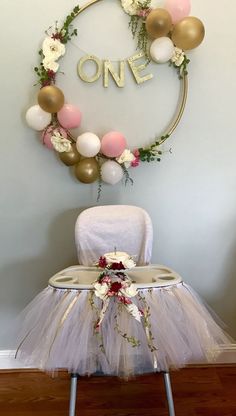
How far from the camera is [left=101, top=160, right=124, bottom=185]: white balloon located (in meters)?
1.74

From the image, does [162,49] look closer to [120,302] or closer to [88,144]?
[88,144]

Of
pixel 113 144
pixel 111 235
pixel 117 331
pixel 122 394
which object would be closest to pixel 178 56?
pixel 113 144

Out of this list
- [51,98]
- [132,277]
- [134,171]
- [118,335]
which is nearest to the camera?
[118,335]

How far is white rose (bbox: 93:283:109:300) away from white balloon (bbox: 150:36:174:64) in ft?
3.49

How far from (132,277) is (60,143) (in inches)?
26.9

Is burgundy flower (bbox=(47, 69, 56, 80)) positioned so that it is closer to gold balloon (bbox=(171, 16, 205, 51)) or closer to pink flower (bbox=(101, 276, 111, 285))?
gold balloon (bbox=(171, 16, 205, 51))

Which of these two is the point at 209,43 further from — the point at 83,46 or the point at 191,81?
the point at 83,46

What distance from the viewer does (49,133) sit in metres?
1.75

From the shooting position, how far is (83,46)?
176cm

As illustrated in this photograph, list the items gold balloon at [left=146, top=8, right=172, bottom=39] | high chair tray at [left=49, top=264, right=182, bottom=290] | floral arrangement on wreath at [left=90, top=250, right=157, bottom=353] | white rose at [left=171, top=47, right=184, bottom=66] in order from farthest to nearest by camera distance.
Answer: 1. white rose at [left=171, top=47, right=184, bottom=66]
2. gold balloon at [left=146, top=8, right=172, bottom=39]
3. high chair tray at [left=49, top=264, right=182, bottom=290]
4. floral arrangement on wreath at [left=90, top=250, right=157, bottom=353]

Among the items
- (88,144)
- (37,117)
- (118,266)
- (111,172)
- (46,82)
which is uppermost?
(46,82)

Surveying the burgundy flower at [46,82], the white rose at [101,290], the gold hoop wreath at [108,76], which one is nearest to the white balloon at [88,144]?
the gold hoop wreath at [108,76]

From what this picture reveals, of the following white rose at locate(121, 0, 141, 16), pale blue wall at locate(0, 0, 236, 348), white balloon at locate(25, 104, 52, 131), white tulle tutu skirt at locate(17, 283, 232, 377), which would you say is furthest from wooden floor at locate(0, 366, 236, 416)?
white rose at locate(121, 0, 141, 16)

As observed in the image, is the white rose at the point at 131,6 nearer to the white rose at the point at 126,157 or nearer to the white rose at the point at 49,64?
the white rose at the point at 49,64
